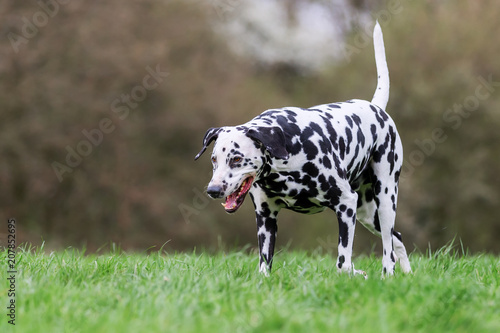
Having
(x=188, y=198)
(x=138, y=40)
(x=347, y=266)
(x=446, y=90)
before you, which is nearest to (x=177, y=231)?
(x=188, y=198)

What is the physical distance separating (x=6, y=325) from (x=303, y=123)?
275 cm

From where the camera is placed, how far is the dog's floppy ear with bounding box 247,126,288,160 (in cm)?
500

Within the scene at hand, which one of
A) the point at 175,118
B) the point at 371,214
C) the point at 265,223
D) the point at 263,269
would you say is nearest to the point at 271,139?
the point at 265,223

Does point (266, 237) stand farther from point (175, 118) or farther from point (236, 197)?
point (175, 118)

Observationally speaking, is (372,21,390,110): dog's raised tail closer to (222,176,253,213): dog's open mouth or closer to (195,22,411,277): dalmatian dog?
(195,22,411,277): dalmatian dog

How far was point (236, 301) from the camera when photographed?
4.14 m

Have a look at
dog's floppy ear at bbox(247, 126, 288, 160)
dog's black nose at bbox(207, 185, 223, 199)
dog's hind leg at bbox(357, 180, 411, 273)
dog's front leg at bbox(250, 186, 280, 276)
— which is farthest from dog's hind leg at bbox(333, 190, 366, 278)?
dog's black nose at bbox(207, 185, 223, 199)

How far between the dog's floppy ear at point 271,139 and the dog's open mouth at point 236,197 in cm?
28

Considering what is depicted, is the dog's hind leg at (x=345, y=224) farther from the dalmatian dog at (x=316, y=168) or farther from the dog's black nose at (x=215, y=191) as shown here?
the dog's black nose at (x=215, y=191)

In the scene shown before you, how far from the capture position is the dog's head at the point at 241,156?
4973 millimetres

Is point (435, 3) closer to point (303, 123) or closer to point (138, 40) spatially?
point (138, 40)

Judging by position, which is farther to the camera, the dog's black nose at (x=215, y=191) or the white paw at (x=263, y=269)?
the white paw at (x=263, y=269)

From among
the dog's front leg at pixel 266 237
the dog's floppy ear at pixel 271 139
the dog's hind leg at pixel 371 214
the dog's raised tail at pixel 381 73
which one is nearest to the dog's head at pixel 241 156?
the dog's floppy ear at pixel 271 139

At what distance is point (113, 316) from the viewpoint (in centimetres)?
378
